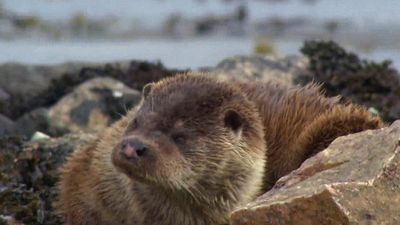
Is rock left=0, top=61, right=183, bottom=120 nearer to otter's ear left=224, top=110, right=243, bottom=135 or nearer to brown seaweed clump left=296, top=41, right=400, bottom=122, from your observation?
brown seaweed clump left=296, top=41, right=400, bottom=122

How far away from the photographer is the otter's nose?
6082mm

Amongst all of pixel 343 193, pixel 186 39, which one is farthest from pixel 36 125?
pixel 186 39

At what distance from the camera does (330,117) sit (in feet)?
22.0

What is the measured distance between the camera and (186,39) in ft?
67.1

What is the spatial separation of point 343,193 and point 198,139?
1198 mm

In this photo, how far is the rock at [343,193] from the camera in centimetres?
540

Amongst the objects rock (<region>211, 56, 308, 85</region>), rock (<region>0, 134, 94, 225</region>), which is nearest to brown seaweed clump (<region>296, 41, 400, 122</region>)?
rock (<region>211, 56, 308, 85</region>)

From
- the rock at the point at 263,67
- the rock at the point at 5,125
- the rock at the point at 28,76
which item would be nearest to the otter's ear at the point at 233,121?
the rock at the point at 5,125

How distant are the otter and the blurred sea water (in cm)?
829

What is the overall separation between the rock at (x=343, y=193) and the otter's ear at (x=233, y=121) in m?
0.75

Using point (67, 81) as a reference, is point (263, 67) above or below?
above

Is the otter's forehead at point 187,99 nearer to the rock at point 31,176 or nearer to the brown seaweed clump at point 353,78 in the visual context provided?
the rock at point 31,176

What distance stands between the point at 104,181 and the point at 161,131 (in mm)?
663

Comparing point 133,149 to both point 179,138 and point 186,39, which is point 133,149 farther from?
point 186,39
